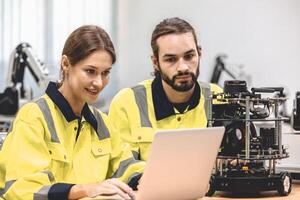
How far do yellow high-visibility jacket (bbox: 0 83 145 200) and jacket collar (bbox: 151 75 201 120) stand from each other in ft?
0.86

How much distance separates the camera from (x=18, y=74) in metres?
4.02

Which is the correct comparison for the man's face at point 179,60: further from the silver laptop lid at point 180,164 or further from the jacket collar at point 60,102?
the silver laptop lid at point 180,164

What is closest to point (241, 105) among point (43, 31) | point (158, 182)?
point (158, 182)

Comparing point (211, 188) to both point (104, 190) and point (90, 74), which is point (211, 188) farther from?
point (90, 74)

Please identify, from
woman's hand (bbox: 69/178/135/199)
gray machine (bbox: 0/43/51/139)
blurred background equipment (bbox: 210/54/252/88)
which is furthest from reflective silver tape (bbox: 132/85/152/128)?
blurred background equipment (bbox: 210/54/252/88)

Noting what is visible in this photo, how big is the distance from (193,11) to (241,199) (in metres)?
3.21

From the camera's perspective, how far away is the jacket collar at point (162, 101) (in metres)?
2.38

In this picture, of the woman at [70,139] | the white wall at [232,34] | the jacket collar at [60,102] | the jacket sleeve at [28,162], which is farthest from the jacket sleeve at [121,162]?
the white wall at [232,34]

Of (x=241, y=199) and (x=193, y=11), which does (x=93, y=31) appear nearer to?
(x=241, y=199)

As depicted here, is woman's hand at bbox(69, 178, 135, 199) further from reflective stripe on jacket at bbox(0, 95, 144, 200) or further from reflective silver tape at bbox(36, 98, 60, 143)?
reflective silver tape at bbox(36, 98, 60, 143)

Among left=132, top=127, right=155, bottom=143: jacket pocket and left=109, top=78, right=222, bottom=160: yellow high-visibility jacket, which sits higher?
left=109, top=78, right=222, bottom=160: yellow high-visibility jacket

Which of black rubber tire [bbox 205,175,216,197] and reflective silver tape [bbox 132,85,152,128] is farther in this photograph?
reflective silver tape [bbox 132,85,152,128]

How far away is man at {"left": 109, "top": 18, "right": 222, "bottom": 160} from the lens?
7.61 feet

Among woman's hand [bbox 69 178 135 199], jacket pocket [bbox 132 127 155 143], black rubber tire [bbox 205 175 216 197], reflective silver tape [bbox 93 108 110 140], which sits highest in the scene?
reflective silver tape [bbox 93 108 110 140]
